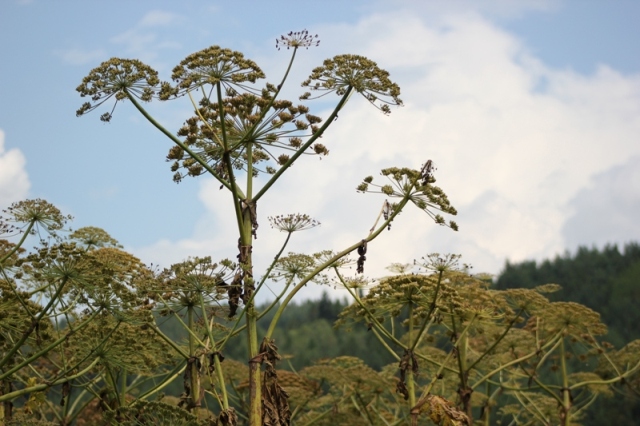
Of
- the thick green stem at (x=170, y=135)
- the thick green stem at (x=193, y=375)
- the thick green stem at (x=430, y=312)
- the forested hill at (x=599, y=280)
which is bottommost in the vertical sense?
the thick green stem at (x=193, y=375)

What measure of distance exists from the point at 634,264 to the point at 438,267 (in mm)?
58645

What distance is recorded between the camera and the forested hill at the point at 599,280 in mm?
59469

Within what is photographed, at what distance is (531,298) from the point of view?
17078 mm

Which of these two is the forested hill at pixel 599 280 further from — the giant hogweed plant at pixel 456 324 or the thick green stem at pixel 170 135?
the thick green stem at pixel 170 135

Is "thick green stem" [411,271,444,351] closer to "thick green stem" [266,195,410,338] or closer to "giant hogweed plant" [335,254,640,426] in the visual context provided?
"giant hogweed plant" [335,254,640,426]

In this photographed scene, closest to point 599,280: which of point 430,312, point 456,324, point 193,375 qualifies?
point 456,324

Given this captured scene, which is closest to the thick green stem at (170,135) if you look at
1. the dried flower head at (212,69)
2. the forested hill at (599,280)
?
the dried flower head at (212,69)

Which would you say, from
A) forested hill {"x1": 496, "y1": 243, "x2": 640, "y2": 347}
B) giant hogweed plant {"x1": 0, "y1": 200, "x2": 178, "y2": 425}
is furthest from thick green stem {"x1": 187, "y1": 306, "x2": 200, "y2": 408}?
forested hill {"x1": 496, "y1": 243, "x2": 640, "y2": 347}

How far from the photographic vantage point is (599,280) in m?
66.9

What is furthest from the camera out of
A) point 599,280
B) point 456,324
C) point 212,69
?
point 599,280

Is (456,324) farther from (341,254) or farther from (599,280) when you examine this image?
(599,280)

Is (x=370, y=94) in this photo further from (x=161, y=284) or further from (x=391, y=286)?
(x=391, y=286)

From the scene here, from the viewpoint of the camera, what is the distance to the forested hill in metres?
59.5

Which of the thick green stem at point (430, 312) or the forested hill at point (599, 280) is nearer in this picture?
the thick green stem at point (430, 312)
